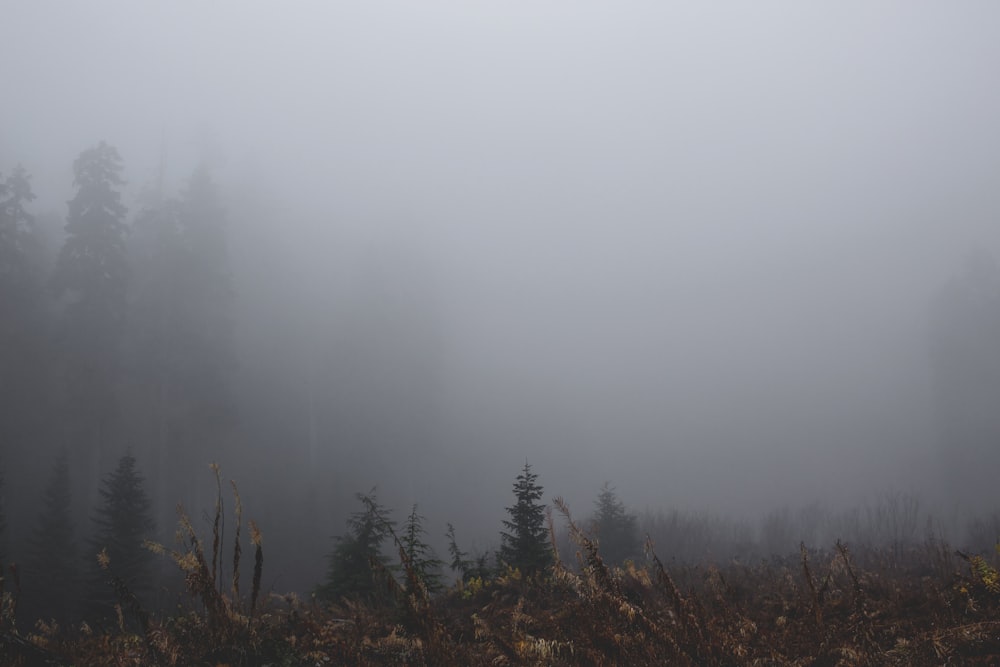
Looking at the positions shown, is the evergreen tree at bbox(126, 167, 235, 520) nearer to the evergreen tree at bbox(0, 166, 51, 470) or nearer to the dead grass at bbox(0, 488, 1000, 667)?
the evergreen tree at bbox(0, 166, 51, 470)

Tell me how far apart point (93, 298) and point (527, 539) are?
30.9m

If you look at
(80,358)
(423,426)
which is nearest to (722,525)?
(423,426)

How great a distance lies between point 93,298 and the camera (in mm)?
29875

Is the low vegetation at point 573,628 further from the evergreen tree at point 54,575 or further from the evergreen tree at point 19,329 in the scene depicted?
the evergreen tree at point 19,329

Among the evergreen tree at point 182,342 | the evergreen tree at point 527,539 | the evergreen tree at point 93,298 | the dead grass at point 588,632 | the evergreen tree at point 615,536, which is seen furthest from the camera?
the evergreen tree at point 182,342

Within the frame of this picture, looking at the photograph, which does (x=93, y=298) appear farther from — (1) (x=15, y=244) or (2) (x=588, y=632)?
(2) (x=588, y=632)

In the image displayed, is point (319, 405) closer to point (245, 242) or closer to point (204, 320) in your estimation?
point (204, 320)

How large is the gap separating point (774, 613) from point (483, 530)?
3615 centimetres

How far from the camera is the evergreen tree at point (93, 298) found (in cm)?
2783

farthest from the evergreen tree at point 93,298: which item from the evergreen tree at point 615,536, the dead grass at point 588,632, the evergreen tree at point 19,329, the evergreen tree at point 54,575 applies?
the dead grass at point 588,632

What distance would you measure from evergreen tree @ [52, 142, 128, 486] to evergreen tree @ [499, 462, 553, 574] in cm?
2676

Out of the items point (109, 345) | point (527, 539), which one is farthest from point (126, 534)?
point (109, 345)

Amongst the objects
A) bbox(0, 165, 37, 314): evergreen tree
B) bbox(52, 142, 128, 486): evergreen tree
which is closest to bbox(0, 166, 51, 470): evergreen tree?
bbox(0, 165, 37, 314): evergreen tree

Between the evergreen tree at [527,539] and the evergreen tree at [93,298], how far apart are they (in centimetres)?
2676
